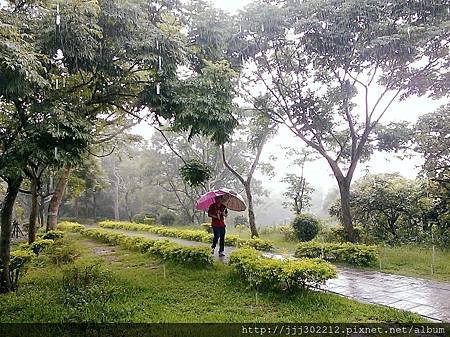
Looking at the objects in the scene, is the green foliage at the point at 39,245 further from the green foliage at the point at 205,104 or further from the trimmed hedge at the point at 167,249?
the green foliage at the point at 205,104

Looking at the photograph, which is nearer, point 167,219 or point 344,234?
point 344,234

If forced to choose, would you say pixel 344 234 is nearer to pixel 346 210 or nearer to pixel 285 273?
pixel 346 210

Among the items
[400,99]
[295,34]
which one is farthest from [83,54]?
[400,99]

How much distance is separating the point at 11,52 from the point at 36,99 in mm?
1460

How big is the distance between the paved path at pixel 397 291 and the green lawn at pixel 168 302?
1.46 feet

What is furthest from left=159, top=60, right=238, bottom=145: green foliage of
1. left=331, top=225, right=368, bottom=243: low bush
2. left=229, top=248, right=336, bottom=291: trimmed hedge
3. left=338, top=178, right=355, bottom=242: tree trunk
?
left=331, top=225, right=368, bottom=243: low bush

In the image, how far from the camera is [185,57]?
21.7ft

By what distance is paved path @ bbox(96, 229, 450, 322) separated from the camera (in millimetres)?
4821

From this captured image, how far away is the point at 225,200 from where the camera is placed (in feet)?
26.4

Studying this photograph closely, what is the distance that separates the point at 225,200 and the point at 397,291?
12.3 feet

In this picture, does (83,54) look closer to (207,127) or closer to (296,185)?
(207,127)

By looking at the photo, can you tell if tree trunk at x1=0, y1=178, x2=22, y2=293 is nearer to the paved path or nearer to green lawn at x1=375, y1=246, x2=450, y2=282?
the paved path

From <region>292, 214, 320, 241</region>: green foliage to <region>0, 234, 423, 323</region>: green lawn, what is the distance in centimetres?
584

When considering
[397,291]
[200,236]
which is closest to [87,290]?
[397,291]
